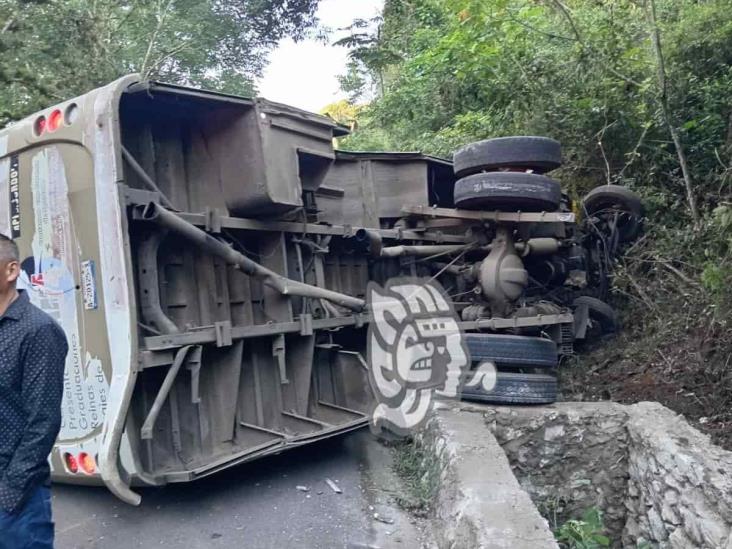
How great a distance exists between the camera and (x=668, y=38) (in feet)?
21.7

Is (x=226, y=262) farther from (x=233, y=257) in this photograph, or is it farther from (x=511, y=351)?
(x=511, y=351)

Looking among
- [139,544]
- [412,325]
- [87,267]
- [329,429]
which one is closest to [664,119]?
[412,325]

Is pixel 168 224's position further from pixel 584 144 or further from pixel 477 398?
pixel 584 144

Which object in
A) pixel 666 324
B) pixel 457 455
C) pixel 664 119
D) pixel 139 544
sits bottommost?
pixel 139 544

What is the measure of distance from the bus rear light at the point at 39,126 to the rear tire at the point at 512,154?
3.08 metres

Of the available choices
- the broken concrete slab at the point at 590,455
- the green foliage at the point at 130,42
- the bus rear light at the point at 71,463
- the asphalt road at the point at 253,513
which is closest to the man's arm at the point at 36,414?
the asphalt road at the point at 253,513

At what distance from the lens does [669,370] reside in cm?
473

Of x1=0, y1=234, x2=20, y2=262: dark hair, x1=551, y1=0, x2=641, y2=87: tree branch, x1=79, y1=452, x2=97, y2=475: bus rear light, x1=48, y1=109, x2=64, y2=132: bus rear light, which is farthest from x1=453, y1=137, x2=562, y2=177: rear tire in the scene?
x1=0, y1=234, x2=20, y2=262: dark hair

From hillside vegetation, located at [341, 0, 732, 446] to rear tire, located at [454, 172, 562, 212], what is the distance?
1.21 m

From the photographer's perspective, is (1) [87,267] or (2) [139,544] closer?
(2) [139,544]

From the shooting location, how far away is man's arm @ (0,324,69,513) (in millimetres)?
2082

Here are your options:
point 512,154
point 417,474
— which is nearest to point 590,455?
point 417,474

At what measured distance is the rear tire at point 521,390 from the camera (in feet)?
14.4

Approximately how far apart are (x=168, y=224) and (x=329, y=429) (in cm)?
A: 176
